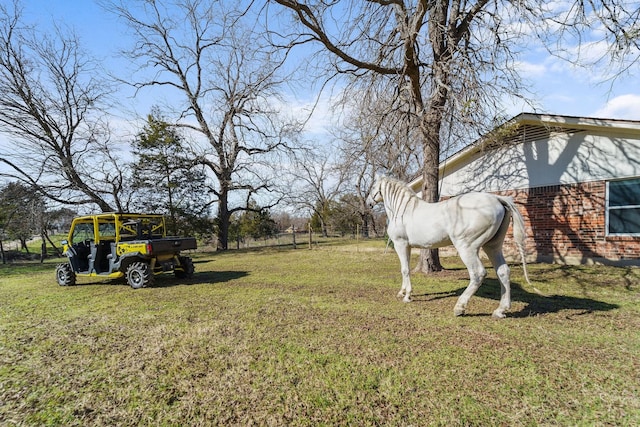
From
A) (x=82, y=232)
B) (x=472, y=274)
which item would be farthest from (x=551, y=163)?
Answer: (x=82, y=232)

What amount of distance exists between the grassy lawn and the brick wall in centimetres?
285

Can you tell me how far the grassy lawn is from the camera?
87.0 inches

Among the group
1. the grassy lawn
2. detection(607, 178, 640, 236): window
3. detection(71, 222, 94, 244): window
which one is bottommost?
the grassy lawn

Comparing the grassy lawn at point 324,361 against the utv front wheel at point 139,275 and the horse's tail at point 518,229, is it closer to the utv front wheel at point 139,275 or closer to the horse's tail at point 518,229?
the horse's tail at point 518,229

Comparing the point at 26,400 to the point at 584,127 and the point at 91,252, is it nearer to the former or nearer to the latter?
the point at 91,252

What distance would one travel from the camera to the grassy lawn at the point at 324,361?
2.21 m

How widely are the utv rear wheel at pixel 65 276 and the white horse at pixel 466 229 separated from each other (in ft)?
25.6

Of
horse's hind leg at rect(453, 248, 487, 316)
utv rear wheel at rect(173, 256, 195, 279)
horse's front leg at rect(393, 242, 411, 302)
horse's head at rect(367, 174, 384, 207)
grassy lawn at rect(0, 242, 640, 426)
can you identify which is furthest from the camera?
utv rear wheel at rect(173, 256, 195, 279)

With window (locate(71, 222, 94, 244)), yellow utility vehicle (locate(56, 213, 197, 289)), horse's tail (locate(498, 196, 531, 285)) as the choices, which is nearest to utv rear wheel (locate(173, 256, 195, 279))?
yellow utility vehicle (locate(56, 213, 197, 289))

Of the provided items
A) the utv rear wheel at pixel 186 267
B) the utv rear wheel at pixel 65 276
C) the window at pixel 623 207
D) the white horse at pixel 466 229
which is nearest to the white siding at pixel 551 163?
the window at pixel 623 207

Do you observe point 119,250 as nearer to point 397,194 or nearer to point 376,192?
point 376,192

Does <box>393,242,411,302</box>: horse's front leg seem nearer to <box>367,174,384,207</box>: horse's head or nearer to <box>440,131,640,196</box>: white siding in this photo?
<box>367,174,384,207</box>: horse's head

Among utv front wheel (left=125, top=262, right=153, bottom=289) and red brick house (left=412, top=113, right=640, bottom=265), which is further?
red brick house (left=412, top=113, right=640, bottom=265)

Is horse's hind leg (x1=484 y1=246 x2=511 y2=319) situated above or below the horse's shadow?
above
